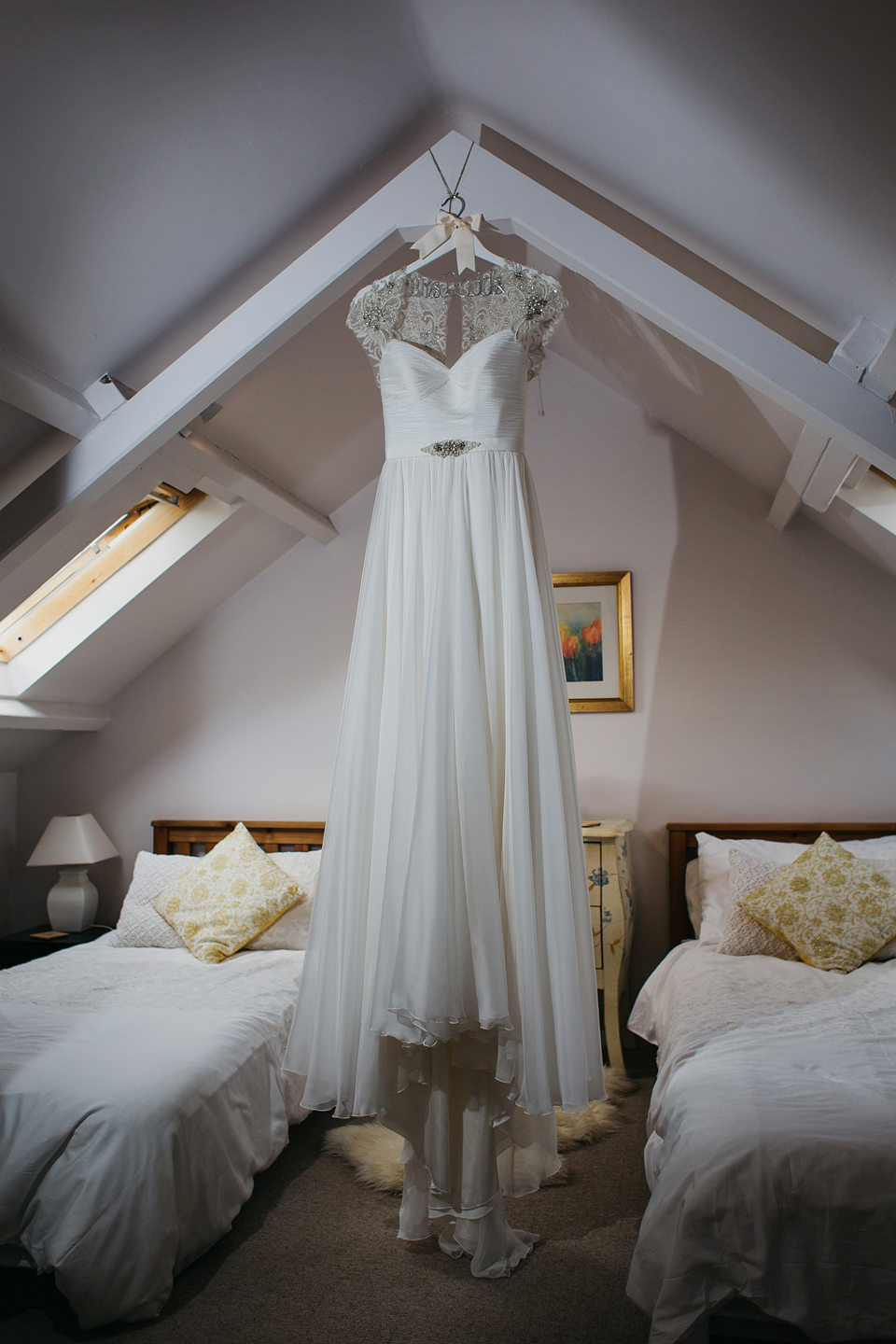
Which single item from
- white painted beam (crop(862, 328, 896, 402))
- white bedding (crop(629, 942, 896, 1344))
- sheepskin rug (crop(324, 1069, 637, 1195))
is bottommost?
sheepskin rug (crop(324, 1069, 637, 1195))

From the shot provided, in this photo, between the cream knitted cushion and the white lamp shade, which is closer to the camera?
the cream knitted cushion

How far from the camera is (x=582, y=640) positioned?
→ 333 centimetres

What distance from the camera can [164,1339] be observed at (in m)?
1.59

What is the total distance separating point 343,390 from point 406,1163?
8.15 ft

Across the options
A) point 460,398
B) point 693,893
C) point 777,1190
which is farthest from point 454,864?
point 693,893

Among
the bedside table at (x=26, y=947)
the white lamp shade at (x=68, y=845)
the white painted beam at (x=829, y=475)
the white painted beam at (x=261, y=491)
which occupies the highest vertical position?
the white painted beam at (x=261, y=491)

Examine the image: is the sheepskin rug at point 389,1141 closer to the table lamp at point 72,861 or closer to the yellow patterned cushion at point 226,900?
the yellow patterned cushion at point 226,900

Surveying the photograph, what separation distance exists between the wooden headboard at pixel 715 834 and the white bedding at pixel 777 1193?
1.31 metres

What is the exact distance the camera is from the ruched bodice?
162 centimetres

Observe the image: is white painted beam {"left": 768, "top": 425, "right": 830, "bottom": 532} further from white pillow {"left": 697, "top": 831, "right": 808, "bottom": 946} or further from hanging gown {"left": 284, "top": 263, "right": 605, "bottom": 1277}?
white pillow {"left": 697, "top": 831, "right": 808, "bottom": 946}

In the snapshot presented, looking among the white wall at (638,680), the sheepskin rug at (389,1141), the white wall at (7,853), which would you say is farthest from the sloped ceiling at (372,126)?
the white wall at (7,853)

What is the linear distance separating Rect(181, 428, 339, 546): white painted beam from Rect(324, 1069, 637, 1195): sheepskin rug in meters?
2.16

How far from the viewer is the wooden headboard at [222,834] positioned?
3471mm

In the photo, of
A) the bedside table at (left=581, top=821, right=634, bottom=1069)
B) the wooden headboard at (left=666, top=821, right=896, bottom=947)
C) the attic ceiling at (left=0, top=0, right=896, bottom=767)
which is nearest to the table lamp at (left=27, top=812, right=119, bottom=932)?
the attic ceiling at (left=0, top=0, right=896, bottom=767)
